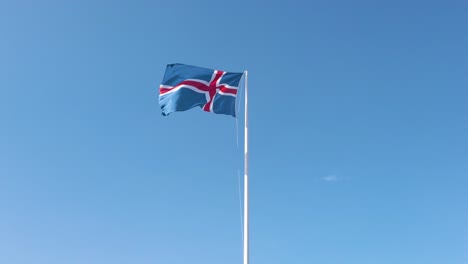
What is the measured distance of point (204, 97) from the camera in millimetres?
23094

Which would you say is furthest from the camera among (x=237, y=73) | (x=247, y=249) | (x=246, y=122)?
(x=237, y=73)

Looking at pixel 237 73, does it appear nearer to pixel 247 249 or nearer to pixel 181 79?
pixel 181 79

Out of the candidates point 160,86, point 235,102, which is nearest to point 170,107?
point 160,86

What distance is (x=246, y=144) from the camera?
21391 mm

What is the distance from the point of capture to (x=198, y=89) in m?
23.1

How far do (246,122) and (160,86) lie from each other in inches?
170

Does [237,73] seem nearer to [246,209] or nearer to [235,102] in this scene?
[235,102]

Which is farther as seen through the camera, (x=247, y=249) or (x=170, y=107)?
(x=170, y=107)

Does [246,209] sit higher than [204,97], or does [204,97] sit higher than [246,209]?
[204,97]

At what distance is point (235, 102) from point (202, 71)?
198 cm

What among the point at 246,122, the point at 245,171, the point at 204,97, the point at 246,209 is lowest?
the point at 246,209

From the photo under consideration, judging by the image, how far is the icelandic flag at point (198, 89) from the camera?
22.9 metres

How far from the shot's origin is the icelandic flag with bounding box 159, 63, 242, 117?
903 inches

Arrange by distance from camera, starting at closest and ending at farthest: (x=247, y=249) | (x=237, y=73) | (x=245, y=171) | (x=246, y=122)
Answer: (x=247, y=249)
(x=245, y=171)
(x=246, y=122)
(x=237, y=73)
